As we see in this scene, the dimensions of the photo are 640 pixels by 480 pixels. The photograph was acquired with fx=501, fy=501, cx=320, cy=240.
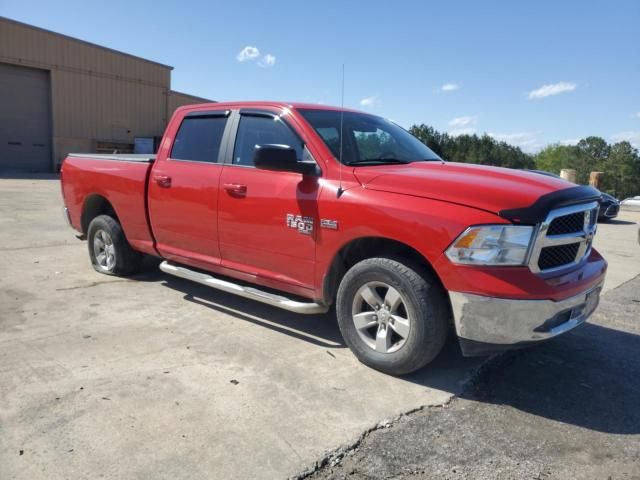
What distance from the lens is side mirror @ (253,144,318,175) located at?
3.65 meters

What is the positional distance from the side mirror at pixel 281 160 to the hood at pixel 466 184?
37 cm

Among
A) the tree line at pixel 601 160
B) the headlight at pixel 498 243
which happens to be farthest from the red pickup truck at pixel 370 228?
the tree line at pixel 601 160

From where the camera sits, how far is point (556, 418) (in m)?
3.02

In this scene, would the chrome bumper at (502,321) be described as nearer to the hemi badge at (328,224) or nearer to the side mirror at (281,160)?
the hemi badge at (328,224)

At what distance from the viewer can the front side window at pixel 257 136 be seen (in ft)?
13.6

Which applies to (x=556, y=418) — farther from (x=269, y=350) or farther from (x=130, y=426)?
(x=130, y=426)

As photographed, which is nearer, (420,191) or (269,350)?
(420,191)

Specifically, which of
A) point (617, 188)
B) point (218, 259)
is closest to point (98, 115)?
point (218, 259)

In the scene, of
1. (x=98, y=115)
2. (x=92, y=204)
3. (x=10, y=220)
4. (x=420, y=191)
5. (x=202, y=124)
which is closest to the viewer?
(x=420, y=191)

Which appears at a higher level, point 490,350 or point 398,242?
point 398,242

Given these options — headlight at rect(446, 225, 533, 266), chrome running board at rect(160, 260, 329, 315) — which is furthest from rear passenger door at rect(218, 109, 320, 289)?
headlight at rect(446, 225, 533, 266)

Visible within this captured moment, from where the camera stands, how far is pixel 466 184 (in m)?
3.26

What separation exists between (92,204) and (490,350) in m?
4.92

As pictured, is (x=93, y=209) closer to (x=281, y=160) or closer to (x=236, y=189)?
(x=236, y=189)
